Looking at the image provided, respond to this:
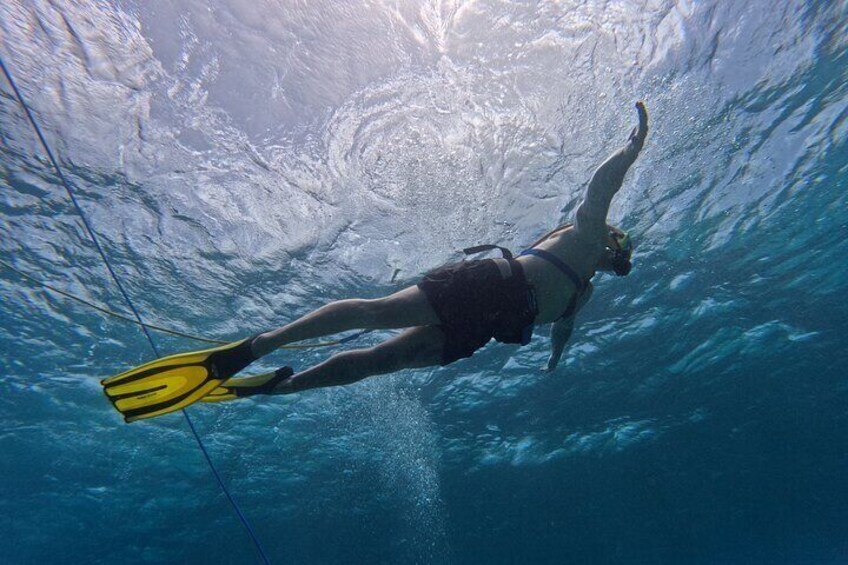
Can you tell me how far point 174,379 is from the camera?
4227 mm

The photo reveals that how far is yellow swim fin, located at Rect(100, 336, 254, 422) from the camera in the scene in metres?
4.19

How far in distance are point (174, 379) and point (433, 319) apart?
253 cm

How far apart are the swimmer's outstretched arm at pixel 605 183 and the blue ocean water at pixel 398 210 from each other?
3551 millimetres

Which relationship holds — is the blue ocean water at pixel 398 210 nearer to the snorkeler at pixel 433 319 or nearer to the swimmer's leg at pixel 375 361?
the swimmer's leg at pixel 375 361

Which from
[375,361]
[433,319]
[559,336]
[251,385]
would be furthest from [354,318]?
[559,336]

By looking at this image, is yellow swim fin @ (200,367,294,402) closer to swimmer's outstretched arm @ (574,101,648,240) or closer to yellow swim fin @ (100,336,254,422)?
yellow swim fin @ (100,336,254,422)

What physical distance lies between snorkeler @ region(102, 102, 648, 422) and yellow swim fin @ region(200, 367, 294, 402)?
0.03 feet

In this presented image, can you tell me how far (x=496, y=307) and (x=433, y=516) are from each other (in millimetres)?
30776

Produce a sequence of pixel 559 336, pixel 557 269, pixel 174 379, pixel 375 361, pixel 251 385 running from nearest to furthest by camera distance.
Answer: pixel 174 379 → pixel 251 385 → pixel 375 361 → pixel 557 269 → pixel 559 336

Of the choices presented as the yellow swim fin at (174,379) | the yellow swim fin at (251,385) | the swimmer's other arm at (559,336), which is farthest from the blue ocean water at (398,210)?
the yellow swim fin at (174,379)

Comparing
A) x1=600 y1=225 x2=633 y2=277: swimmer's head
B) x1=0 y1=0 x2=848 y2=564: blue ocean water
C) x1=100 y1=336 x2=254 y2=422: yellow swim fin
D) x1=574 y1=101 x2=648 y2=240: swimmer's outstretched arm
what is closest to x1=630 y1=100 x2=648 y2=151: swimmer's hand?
x1=574 y1=101 x2=648 y2=240: swimmer's outstretched arm

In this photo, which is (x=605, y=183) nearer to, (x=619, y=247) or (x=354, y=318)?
(x=619, y=247)

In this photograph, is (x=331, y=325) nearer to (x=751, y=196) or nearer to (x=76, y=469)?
(x=751, y=196)

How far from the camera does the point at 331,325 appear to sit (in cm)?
429
